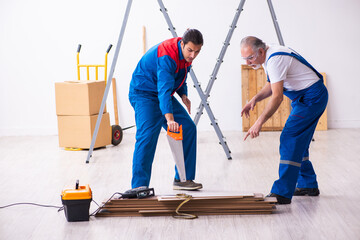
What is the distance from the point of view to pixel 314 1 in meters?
6.89

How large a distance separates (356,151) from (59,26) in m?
4.17

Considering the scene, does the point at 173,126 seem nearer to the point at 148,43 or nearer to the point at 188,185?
the point at 188,185

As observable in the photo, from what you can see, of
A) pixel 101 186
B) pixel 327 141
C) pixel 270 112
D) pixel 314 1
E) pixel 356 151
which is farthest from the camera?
pixel 314 1

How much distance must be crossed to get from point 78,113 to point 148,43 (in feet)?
5.30

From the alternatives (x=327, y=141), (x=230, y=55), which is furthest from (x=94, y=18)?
(x=327, y=141)

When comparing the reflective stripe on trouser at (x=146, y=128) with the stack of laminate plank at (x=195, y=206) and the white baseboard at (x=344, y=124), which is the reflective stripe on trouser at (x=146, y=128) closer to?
the stack of laminate plank at (x=195, y=206)

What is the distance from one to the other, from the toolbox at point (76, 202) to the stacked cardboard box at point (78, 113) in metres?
2.59

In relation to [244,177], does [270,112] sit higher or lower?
higher

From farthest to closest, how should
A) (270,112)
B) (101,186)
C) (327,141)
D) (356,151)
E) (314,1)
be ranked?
(314,1) → (327,141) → (356,151) → (101,186) → (270,112)

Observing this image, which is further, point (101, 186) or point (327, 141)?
point (327, 141)

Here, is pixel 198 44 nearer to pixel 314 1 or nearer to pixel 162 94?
pixel 162 94

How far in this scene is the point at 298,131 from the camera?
11.4 feet

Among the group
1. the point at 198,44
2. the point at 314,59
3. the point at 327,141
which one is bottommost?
the point at 327,141

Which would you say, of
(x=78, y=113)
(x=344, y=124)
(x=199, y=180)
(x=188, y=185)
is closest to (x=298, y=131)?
(x=188, y=185)
